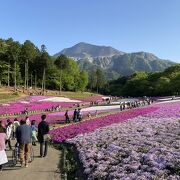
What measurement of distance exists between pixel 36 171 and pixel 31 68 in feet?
373

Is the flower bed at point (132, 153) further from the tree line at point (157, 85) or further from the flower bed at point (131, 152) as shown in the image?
the tree line at point (157, 85)

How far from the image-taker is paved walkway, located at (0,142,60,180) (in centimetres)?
1527

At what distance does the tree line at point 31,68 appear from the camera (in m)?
107

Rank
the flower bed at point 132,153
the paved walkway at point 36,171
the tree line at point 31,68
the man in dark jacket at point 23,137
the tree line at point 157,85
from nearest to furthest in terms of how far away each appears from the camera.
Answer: the flower bed at point 132,153 → the paved walkway at point 36,171 → the man in dark jacket at point 23,137 → the tree line at point 31,68 → the tree line at point 157,85

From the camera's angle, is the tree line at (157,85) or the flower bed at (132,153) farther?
the tree line at (157,85)

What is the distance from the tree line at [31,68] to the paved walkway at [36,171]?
84.2m

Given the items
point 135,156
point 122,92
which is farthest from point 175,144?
point 122,92

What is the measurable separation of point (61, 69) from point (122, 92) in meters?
46.5

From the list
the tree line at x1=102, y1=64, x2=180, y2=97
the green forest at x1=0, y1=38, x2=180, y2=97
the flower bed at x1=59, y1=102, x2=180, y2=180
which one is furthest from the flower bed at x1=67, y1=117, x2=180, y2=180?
the tree line at x1=102, y1=64, x2=180, y2=97

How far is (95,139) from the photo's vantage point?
962 inches

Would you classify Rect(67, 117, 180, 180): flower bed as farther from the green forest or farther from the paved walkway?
the green forest

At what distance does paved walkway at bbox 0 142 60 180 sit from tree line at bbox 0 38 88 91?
276ft

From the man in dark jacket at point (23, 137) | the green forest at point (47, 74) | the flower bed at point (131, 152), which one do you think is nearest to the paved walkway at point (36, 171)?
the man in dark jacket at point (23, 137)

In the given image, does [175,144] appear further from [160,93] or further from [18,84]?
[160,93]
